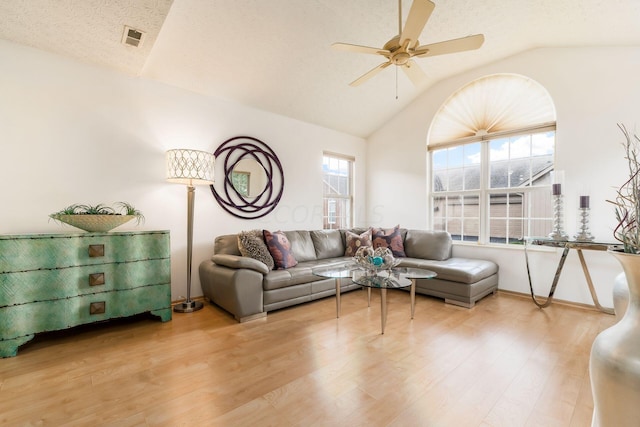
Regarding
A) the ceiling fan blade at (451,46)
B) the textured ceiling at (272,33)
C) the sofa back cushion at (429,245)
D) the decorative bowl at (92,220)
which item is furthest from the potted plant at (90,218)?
the sofa back cushion at (429,245)

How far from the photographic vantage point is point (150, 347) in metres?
2.29

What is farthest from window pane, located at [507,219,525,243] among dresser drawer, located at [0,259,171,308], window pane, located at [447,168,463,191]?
dresser drawer, located at [0,259,171,308]

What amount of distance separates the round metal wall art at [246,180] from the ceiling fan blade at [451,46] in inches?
98.1

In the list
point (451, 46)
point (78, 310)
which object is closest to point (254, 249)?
point (78, 310)

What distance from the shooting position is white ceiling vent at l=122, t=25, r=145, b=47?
8.01ft

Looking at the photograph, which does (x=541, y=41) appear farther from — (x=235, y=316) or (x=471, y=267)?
(x=235, y=316)

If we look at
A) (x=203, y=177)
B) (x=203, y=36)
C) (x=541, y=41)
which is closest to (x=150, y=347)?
(x=203, y=177)

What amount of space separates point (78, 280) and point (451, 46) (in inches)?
143

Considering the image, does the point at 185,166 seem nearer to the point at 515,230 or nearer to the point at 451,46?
the point at 451,46

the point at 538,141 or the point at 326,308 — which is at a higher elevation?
the point at 538,141

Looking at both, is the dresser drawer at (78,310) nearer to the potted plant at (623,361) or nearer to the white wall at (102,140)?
the white wall at (102,140)

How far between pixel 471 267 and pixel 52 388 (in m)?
3.94

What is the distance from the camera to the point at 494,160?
411 cm

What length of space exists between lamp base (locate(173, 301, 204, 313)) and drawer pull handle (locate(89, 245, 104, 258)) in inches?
39.6
